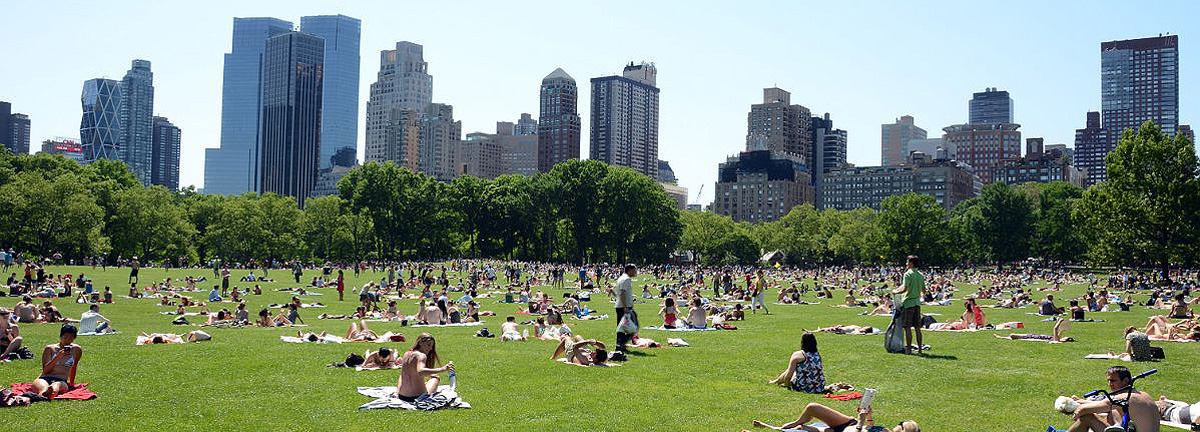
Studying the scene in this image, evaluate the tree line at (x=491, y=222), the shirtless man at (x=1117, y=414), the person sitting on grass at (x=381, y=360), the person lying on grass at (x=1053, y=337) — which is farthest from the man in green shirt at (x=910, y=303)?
the tree line at (x=491, y=222)

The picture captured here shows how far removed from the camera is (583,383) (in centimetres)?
1410

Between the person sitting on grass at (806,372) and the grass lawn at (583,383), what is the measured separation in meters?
0.26

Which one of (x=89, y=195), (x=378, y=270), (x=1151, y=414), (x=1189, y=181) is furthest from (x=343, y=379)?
(x=89, y=195)

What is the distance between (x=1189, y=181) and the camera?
174 ft

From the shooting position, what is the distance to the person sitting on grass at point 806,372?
1338cm

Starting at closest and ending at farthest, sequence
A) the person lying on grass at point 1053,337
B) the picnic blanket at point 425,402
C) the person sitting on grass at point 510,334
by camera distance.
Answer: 1. the picnic blanket at point 425,402
2. the person lying on grass at point 1053,337
3. the person sitting on grass at point 510,334

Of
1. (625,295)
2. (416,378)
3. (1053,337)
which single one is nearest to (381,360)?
(416,378)

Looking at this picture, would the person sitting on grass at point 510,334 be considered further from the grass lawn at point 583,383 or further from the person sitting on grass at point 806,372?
the person sitting on grass at point 806,372

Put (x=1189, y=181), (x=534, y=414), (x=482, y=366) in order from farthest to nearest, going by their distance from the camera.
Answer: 1. (x=1189, y=181)
2. (x=482, y=366)
3. (x=534, y=414)

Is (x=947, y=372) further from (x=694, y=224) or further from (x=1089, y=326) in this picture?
(x=694, y=224)

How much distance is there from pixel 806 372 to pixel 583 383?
131 inches

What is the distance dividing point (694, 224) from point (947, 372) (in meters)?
114

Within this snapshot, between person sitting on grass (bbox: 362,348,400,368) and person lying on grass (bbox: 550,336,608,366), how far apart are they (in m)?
2.99

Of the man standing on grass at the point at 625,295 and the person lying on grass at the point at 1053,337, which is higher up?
the man standing on grass at the point at 625,295
